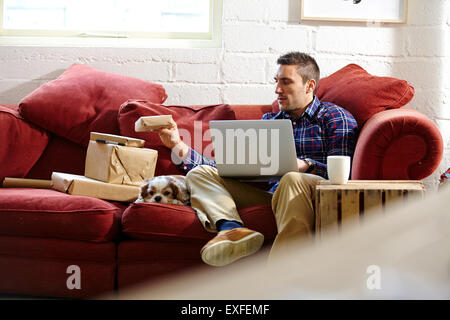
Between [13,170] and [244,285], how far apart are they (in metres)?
1.22

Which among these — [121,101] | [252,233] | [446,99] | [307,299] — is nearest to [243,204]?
[252,233]

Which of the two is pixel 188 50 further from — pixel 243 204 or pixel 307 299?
pixel 307 299

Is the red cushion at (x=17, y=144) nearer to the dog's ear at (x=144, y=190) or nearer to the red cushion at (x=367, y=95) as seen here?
the dog's ear at (x=144, y=190)

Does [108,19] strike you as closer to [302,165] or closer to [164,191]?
[164,191]

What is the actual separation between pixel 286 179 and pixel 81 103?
1.18 metres

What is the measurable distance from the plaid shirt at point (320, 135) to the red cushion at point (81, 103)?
489 mm

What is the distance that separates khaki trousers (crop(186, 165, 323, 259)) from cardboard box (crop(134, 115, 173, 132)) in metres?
0.25

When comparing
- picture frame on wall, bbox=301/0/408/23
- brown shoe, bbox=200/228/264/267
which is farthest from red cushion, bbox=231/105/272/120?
brown shoe, bbox=200/228/264/267

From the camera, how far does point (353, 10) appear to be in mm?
Answer: 2756

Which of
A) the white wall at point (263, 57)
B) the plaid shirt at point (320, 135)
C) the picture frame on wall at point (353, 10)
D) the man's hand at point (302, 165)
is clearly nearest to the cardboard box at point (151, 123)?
the plaid shirt at point (320, 135)

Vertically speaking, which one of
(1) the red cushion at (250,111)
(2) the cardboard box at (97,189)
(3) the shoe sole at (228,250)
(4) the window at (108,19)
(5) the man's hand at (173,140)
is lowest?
(3) the shoe sole at (228,250)

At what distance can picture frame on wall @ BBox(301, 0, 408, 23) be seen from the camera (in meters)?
2.74

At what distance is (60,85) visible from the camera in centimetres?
250

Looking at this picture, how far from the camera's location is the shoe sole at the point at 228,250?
167 cm
